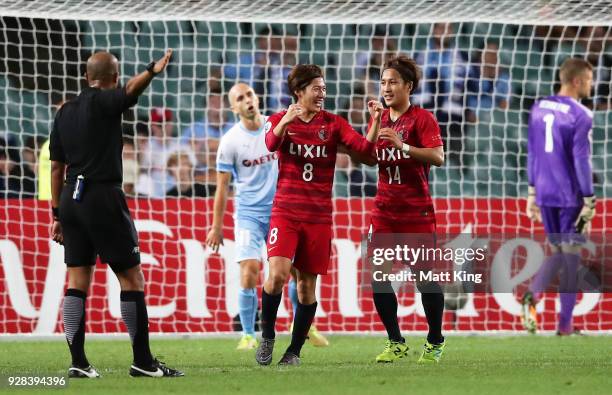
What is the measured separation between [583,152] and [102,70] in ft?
16.1

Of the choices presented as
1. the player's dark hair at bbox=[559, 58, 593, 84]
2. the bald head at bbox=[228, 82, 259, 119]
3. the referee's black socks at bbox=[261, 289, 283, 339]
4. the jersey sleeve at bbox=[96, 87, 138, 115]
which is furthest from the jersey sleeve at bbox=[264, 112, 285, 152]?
the player's dark hair at bbox=[559, 58, 593, 84]

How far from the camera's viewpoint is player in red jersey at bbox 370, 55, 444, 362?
302 inches

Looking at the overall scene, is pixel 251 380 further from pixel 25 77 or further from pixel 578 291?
pixel 25 77

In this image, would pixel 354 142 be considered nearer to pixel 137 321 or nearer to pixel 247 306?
pixel 137 321

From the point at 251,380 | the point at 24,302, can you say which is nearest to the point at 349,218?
the point at 24,302

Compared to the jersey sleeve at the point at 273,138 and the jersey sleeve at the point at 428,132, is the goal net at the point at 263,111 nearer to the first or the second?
the jersey sleeve at the point at 428,132

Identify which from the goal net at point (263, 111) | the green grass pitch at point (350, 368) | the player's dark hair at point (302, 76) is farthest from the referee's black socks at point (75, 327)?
the goal net at point (263, 111)

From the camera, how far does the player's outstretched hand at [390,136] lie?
7.33 metres

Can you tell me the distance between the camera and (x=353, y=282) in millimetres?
11008

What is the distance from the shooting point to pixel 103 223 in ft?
21.2

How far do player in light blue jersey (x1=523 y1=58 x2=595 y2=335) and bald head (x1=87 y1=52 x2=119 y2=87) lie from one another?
481 centimetres

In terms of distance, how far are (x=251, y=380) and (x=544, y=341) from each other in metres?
4.04

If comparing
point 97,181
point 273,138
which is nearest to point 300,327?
point 273,138

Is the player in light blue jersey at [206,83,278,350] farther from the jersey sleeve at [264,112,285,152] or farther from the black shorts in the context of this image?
the black shorts
